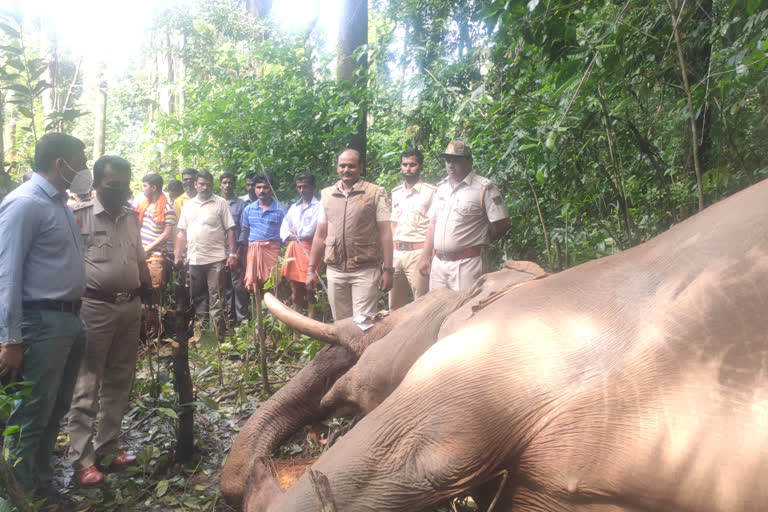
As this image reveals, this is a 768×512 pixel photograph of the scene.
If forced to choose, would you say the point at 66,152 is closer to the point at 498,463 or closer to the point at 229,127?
the point at 498,463

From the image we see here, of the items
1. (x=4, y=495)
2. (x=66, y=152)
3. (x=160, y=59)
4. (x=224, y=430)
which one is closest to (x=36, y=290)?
(x=66, y=152)

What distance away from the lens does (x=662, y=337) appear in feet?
5.12

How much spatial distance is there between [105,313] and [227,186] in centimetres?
479

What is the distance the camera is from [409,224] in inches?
237

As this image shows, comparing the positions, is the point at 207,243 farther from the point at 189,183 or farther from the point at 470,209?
the point at 470,209

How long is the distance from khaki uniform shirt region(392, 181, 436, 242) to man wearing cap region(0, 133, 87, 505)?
3464 mm

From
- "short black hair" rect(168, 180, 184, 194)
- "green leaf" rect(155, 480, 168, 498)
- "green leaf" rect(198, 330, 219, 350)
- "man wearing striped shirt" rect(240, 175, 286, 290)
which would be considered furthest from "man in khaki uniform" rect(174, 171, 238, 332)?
"green leaf" rect(155, 480, 168, 498)

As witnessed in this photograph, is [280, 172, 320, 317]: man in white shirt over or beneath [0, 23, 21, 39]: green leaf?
beneath

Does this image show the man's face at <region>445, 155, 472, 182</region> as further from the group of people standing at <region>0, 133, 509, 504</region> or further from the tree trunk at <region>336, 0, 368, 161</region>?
the tree trunk at <region>336, 0, 368, 161</region>

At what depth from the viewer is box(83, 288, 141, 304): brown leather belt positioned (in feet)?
11.5

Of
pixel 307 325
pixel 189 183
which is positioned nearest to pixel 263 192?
pixel 189 183

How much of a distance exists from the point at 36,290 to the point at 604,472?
2936 millimetres

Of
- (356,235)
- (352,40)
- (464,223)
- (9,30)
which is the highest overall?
(352,40)

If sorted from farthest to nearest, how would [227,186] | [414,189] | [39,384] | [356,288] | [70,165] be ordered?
[227,186] < [414,189] < [356,288] < [70,165] < [39,384]
